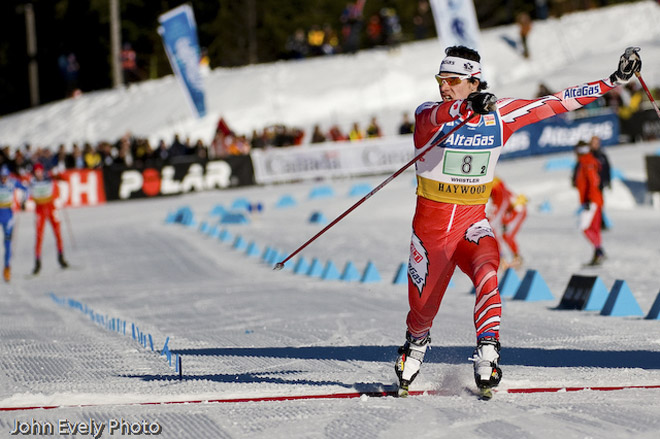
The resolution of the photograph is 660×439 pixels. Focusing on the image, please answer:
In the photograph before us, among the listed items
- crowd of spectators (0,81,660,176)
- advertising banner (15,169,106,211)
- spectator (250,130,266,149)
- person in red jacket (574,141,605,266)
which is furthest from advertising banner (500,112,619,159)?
person in red jacket (574,141,605,266)

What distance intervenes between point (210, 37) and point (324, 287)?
155 ft

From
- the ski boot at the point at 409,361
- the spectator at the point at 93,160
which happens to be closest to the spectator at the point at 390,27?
the spectator at the point at 93,160

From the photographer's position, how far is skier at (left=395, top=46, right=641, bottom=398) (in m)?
6.00

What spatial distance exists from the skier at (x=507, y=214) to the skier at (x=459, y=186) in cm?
920

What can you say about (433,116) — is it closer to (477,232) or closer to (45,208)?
(477,232)

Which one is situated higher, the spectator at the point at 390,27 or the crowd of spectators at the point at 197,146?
the spectator at the point at 390,27

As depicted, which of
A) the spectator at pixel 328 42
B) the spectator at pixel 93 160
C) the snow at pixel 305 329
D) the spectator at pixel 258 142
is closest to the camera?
the snow at pixel 305 329

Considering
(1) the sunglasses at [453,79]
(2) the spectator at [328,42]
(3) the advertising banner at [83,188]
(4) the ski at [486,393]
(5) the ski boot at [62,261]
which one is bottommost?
(5) the ski boot at [62,261]

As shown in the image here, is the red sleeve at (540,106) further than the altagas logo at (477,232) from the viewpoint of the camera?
Yes

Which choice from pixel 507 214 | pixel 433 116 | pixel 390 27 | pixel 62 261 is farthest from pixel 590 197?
pixel 390 27

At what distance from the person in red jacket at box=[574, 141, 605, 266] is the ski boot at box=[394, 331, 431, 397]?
9.66 m

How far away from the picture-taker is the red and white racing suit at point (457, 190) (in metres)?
6.09

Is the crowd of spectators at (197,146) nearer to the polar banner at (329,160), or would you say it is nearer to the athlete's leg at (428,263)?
the polar banner at (329,160)

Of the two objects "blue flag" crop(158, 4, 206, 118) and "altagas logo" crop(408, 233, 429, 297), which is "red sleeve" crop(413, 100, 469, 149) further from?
"blue flag" crop(158, 4, 206, 118)
